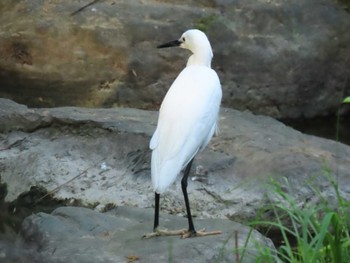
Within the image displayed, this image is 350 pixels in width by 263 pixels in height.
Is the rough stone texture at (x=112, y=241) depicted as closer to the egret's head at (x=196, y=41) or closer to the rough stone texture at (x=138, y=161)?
the rough stone texture at (x=138, y=161)

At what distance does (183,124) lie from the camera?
3.83 metres

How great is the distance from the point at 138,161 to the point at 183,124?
1071mm

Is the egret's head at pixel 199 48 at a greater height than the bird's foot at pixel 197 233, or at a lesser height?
greater

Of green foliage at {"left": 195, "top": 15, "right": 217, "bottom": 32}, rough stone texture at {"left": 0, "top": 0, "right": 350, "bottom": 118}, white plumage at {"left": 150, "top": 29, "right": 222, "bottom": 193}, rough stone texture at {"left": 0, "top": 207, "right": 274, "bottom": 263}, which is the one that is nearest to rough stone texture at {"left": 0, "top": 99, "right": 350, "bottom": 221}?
rough stone texture at {"left": 0, "top": 207, "right": 274, "bottom": 263}

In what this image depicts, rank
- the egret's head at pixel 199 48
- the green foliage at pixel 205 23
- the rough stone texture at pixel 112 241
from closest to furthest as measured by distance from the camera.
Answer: the rough stone texture at pixel 112 241 → the egret's head at pixel 199 48 → the green foliage at pixel 205 23

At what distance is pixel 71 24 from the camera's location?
245 inches

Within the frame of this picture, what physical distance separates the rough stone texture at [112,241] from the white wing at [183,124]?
0.27 m

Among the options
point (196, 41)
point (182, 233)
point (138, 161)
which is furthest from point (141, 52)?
point (182, 233)

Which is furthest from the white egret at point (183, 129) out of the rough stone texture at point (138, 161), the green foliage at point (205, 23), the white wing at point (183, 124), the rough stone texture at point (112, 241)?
the green foliage at point (205, 23)

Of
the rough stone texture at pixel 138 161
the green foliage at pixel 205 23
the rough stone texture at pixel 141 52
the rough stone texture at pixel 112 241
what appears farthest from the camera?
the green foliage at pixel 205 23

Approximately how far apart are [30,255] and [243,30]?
124 inches

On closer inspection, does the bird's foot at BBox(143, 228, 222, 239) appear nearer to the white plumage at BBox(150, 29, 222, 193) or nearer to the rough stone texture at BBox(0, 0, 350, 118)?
the white plumage at BBox(150, 29, 222, 193)

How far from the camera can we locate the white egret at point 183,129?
3.73 metres

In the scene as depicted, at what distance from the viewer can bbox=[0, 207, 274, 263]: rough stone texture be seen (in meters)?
3.56
